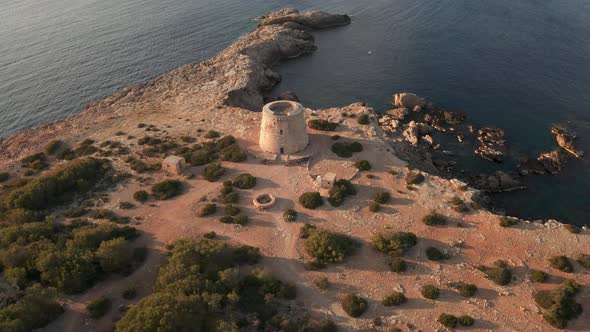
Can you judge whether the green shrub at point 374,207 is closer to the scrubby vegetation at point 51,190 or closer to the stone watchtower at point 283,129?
the stone watchtower at point 283,129

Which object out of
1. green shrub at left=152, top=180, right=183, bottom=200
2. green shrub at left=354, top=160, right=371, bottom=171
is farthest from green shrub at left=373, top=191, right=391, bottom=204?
green shrub at left=152, top=180, right=183, bottom=200

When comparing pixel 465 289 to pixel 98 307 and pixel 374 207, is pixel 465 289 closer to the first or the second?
pixel 374 207

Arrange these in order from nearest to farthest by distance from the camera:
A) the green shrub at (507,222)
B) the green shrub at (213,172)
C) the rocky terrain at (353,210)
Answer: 1. the rocky terrain at (353,210)
2. the green shrub at (507,222)
3. the green shrub at (213,172)

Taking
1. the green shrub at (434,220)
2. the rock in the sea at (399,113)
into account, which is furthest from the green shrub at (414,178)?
the rock in the sea at (399,113)

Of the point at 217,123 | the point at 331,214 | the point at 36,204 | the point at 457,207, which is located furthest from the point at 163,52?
the point at 457,207

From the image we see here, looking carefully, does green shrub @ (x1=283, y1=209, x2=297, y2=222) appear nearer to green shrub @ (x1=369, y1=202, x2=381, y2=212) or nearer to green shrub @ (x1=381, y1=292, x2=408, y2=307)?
green shrub @ (x1=369, y1=202, x2=381, y2=212)

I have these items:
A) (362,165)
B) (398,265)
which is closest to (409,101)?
(362,165)
